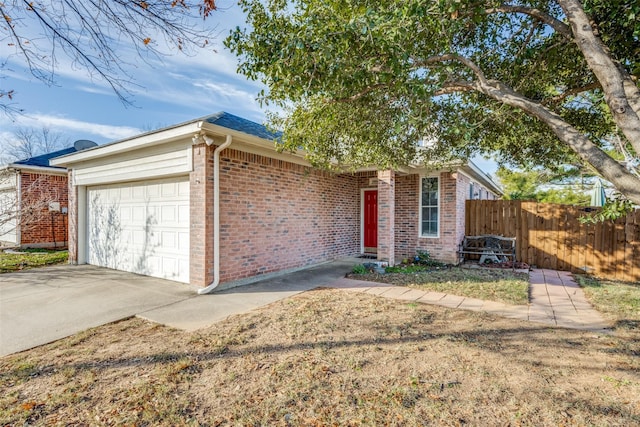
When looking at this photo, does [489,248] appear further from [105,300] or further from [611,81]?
[105,300]

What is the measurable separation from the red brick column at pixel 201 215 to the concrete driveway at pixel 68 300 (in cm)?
45

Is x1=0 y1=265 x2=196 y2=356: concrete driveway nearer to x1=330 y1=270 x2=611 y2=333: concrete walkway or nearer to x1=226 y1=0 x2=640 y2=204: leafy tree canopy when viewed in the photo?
x1=330 y1=270 x2=611 y2=333: concrete walkway

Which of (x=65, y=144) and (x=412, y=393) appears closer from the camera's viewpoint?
(x=412, y=393)

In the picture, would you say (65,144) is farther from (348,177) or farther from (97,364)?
(97,364)

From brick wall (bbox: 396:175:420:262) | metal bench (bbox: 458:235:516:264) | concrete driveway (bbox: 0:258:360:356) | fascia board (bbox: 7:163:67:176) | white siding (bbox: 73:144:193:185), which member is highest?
fascia board (bbox: 7:163:67:176)

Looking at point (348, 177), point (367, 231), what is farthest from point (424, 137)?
point (367, 231)

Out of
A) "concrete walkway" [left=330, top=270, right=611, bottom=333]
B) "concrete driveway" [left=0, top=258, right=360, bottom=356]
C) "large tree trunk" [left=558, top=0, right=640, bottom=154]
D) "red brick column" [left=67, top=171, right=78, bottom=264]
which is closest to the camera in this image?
"large tree trunk" [left=558, top=0, right=640, bottom=154]

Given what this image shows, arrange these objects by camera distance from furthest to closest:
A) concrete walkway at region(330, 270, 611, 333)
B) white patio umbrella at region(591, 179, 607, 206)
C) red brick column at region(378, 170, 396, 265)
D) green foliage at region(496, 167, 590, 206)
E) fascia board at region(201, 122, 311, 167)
A: green foliage at region(496, 167, 590, 206), white patio umbrella at region(591, 179, 607, 206), red brick column at region(378, 170, 396, 265), fascia board at region(201, 122, 311, 167), concrete walkway at region(330, 270, 611, 333)

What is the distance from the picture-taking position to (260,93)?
4.98 metres

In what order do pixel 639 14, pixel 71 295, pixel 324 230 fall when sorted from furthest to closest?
1. pixel 324 230
2. pixel 71 295
3. pixel 639 14

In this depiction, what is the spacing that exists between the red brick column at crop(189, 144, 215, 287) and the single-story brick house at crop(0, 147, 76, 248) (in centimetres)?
824

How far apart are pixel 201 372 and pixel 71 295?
13.9 ft

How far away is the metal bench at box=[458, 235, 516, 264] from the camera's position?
8.98 m

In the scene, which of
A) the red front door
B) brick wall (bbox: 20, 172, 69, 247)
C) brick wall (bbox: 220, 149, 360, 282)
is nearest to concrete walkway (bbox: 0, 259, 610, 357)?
brick wall (bbox: 220, 149, 360, 282)
